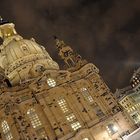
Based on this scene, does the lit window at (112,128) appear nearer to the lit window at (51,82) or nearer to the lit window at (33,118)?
the lit window at (33,118)

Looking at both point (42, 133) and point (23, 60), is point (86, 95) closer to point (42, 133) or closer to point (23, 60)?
point (42, 133)

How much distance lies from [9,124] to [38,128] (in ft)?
19.5

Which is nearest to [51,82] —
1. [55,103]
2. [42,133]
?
[55,103]

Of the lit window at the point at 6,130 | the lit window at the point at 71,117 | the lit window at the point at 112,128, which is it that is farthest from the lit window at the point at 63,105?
the lit window at the point at 6,130

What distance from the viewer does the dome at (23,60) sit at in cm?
7888

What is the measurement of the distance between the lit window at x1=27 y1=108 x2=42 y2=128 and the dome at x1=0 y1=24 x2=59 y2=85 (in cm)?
1168

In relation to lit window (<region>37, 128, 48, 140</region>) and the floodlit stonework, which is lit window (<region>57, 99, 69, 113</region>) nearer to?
the floodlit stonework

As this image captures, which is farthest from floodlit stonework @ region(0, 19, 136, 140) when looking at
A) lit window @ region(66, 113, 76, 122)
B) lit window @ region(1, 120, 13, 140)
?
lit window @ region(66, 113, 76, 122)

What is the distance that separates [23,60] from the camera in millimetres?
80625

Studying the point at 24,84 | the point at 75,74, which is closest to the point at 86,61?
the point at 75,74

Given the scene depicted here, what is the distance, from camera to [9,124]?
65.2 metres

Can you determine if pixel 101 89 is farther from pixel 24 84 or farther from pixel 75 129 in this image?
pixel 24 84

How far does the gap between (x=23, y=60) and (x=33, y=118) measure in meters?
18.8

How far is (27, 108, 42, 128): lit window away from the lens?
218 ft
